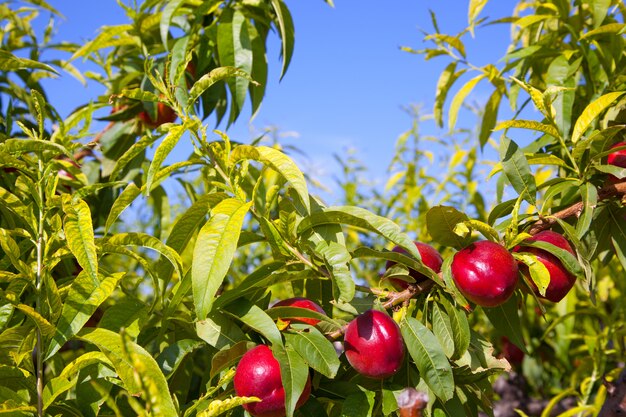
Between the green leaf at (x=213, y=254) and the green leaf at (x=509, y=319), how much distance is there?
453 mm

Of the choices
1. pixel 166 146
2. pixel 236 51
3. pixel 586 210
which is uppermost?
pixel 236 51

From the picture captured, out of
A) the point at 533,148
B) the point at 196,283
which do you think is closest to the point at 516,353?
the point at 533,148

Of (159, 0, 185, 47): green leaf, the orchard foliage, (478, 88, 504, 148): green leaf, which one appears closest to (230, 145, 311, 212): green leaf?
the orchard foliage

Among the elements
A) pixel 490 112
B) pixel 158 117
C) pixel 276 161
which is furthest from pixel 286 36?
pixel 276 161

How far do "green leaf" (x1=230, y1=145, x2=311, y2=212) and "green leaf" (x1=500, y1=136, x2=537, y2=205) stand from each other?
32 centimetres

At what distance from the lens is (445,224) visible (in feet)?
2.89

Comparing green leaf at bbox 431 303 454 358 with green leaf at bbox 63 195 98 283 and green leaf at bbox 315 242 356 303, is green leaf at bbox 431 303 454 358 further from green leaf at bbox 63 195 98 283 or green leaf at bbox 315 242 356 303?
green leaf at bbox 63 195 98 283

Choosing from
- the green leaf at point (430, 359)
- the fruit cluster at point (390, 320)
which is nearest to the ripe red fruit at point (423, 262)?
the fruit cluster at point (390, 320)

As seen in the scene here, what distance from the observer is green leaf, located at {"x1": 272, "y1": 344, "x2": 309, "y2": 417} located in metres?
0.69

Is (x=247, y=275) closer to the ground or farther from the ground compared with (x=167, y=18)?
closer to the ground

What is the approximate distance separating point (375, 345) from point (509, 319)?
31cm

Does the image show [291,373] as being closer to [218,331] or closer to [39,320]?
[218,331]

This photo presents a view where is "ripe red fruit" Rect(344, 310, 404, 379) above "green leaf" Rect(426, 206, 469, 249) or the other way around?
the other way around

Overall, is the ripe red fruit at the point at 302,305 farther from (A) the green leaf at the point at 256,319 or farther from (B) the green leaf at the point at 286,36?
(B) the green leaf at the point at 286,36
